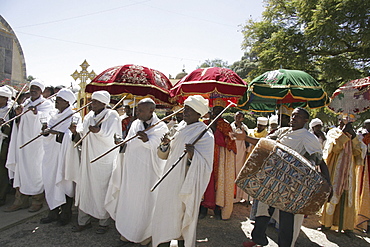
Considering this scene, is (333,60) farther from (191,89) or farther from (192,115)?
(192,115)

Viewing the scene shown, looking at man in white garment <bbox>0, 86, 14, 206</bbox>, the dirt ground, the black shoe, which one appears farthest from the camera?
man in white garment <bbox>0, 86, 14, 206</bbox>

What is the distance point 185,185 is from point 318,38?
12.8 meters

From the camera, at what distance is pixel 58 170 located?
4.60m

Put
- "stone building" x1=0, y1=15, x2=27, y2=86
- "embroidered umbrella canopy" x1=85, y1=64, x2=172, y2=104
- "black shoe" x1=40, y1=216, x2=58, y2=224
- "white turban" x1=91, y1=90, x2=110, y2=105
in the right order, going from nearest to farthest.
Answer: "white turban" x1=91, y1=90, x2=110, y2=105, "black shoe" x1=40, y1=216, x2=58, y2=224, "embroidered umbrella canopy" x1=85, y1=64, x2=172, y2=104, "stone building" x1=0, y1=15, x2=27, y2=86

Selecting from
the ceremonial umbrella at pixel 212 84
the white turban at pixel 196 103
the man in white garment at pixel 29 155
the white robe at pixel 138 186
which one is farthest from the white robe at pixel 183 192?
the man in white garment at pixel 29 155

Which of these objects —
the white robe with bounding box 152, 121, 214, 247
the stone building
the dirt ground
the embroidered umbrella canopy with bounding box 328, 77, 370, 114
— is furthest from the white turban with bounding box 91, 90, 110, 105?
the stone building

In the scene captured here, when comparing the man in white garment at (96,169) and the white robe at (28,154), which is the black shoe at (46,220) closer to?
the man in white garment at (96,169)

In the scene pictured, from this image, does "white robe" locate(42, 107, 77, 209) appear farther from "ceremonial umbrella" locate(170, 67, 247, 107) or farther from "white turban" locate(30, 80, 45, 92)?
"ceremonial umbrella" locate(170, 67, 247, 107)

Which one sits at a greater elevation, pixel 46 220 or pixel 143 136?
pixel 143 136

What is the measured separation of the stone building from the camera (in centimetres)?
945

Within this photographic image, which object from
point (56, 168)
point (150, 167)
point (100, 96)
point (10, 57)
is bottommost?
point (56, 168)

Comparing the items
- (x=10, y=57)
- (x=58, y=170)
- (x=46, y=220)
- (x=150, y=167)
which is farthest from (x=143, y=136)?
(x=10, y=57)

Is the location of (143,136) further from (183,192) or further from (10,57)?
(10,57)

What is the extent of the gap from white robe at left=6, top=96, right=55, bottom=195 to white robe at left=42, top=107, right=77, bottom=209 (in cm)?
66
